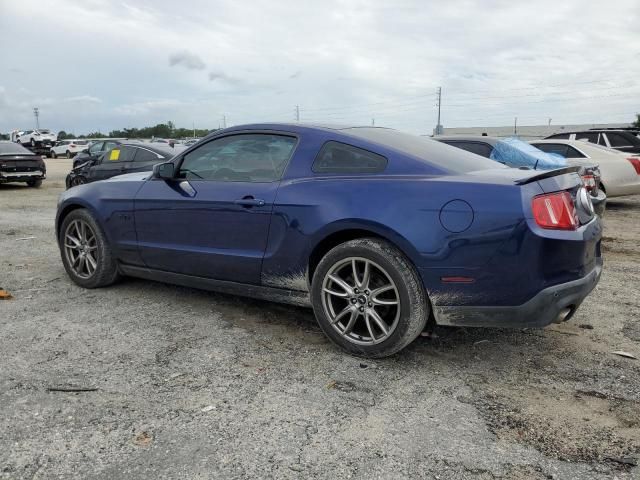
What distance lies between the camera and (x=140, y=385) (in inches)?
126

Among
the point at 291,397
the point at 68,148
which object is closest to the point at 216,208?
the point at 291,397

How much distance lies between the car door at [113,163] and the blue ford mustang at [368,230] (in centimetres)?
802

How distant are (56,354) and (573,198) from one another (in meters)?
3.40

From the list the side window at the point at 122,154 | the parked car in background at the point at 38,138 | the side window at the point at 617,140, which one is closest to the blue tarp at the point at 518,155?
the side window at the point at 617,140

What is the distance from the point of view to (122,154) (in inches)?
490

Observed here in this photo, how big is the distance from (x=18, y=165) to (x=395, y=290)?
53.4 feet

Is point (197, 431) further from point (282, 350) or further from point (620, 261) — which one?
point (620, 261)

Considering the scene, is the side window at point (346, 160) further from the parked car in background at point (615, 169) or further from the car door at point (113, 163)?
the car door at point (113, 163)

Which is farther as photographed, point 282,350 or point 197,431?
point 282,350

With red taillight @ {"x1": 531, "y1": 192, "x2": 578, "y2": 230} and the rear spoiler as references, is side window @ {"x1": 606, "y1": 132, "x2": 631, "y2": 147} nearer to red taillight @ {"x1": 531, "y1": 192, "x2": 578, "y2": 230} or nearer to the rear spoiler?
the rear spoiler

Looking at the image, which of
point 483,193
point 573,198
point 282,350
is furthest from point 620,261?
point 282,350

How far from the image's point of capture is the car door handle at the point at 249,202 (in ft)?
12.8

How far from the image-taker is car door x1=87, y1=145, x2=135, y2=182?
40.2 feet

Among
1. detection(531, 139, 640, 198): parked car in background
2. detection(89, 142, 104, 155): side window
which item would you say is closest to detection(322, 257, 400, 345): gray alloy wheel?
detection(531, 139, 640, 198): parked car in background
